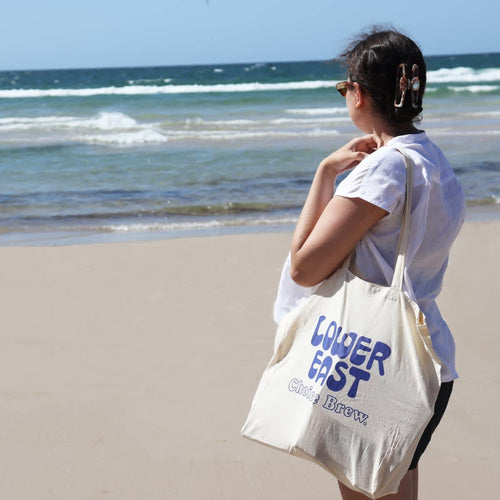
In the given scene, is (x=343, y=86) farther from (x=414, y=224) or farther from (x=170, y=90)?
(x=170, y=90)

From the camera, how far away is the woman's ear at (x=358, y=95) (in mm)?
1800

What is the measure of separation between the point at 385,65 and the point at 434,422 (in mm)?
848

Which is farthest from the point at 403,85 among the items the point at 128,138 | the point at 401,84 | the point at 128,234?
the point at 128,138

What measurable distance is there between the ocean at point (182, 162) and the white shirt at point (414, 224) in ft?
1.10

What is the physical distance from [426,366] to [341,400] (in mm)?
200

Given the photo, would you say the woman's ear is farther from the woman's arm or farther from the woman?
the woman's arm

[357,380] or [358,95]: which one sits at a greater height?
[358,95]

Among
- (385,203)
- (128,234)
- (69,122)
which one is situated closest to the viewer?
(385,203)

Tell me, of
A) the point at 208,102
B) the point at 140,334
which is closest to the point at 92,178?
the point at 140,334

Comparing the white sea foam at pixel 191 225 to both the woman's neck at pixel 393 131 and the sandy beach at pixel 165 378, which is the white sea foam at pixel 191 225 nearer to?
the sandy beach at pixel 165 378

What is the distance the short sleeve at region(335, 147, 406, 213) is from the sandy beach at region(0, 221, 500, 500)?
5.24ft

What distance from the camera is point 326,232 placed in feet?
5.69

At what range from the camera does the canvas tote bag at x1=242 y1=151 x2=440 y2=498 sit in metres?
1.67

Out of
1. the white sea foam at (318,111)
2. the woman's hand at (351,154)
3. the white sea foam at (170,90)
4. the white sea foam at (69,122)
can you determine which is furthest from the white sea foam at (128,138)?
the white sea foam at (170,90)
